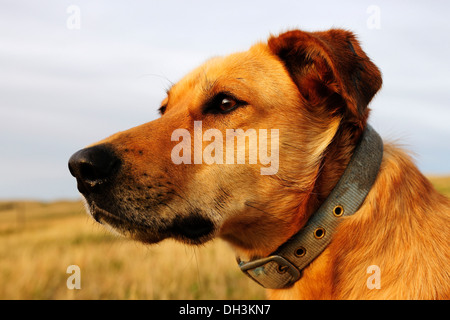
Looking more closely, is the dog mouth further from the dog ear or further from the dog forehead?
the dog ear

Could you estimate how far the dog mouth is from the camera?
278cm

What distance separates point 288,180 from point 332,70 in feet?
2.66

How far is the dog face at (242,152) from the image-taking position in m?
2.73

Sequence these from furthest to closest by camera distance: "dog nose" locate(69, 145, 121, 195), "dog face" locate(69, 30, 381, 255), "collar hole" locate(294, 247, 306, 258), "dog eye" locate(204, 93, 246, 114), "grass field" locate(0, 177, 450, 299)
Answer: "grass field" locate(0, 177, 450, 299)
"dog eye" locate(204, 93, 246, 114)
"collar hole" locate(294, 247, 306, 258)
"dog face" locate(69, 30, 381, 255)
"dog nose" locate(69, 145, 121, 195)

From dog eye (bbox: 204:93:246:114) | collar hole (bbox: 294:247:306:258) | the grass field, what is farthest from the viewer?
the grass field

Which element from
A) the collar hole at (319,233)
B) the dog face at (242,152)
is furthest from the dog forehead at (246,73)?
the collar hole at (319,233)

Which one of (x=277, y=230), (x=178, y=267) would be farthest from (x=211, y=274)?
(x=277, y=230)

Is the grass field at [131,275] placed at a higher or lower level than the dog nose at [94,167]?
lower

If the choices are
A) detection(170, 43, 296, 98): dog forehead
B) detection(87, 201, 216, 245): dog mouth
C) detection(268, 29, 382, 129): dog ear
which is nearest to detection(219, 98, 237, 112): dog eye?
detection(170, 43, 296, 98): dog forehead

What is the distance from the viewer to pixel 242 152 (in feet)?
9.53

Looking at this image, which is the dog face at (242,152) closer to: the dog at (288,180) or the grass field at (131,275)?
the dog at (288,180)

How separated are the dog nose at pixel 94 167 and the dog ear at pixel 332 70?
1.47 m

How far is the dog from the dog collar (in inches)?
1.6
